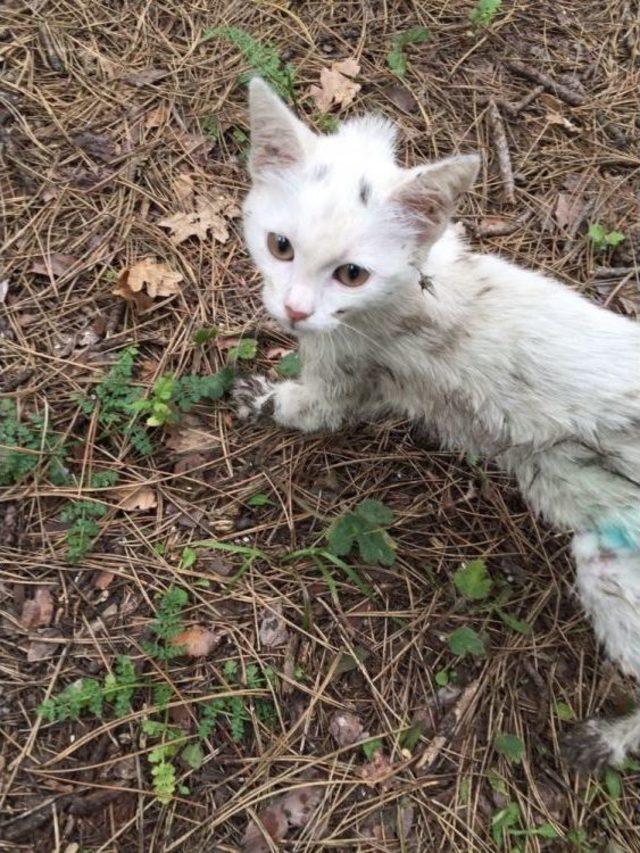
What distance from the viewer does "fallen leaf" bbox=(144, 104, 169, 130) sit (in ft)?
11.3

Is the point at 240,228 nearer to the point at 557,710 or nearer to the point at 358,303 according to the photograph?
the point at 358,303

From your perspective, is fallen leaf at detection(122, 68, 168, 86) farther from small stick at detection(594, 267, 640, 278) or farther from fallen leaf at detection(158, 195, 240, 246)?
small stick at detection(594, 267, 640, 278)

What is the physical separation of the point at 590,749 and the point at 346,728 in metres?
1.00

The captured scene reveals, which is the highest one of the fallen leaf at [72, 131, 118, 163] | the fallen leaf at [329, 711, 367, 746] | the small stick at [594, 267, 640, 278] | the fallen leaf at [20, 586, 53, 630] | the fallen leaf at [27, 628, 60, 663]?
the small stick at [594, 267, 640, 278]

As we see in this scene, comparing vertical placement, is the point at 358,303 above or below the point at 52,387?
above

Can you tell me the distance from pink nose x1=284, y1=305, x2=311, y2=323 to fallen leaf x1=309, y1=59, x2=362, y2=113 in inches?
83.0

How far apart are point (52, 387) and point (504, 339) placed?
6.75 ft

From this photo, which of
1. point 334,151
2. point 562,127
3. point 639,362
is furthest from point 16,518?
point 562,127

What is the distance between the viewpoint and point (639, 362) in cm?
242

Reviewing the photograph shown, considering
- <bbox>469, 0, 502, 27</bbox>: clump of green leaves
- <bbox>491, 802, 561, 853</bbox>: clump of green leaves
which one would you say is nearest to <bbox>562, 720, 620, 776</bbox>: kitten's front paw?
<bbox>491, 802, 561, 853</bbox>: clump of green leaves

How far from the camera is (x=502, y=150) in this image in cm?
354

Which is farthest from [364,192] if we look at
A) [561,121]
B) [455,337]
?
[561,121]

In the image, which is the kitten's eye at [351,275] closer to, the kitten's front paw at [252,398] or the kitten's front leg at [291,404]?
the kitten's front leg at [291,404]

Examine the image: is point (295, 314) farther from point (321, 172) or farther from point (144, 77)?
point (144, 77)
